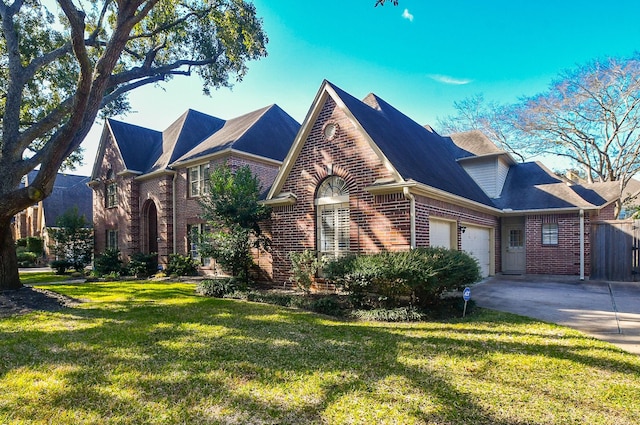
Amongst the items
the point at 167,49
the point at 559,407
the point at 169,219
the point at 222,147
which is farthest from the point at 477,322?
the point at 167,49

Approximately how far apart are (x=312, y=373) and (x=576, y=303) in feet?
26.7

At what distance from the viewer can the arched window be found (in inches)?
406

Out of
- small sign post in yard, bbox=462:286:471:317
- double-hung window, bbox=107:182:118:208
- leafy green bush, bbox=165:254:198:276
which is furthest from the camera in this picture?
double-hung window, bbox=107:182:118:208

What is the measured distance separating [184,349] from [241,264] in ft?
20.9

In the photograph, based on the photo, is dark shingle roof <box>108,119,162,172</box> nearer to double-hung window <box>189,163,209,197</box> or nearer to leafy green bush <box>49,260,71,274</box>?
double-hung window <box>189,163,209,197</box>

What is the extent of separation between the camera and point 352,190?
1002 cm

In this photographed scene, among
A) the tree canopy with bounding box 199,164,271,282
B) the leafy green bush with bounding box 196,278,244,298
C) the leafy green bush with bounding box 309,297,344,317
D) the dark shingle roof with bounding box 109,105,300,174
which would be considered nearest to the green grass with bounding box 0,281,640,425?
the leafy green bush with bounding box 309,297,344,317

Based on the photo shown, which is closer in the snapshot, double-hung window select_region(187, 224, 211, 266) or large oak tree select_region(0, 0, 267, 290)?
large oak tree select_region(0, 0, 267, 290)

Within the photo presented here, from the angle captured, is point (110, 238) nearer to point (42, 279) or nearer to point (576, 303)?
point (42, 279)

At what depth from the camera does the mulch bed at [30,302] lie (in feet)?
30.5

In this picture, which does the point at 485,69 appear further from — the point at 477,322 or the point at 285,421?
the point at 285,421

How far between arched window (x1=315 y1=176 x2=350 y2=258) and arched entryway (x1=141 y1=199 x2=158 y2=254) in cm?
1330

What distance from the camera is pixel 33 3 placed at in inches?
577

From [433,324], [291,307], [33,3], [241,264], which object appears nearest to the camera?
[433,324]
